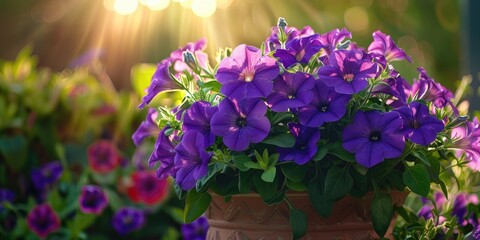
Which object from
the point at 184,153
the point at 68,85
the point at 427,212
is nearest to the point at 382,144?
the point at 184,153

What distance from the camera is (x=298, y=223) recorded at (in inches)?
47.0

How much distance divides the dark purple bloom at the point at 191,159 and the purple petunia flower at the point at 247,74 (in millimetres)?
108

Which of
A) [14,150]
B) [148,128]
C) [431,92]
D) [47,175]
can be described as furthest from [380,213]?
[14,150]

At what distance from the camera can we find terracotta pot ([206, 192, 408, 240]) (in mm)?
1266

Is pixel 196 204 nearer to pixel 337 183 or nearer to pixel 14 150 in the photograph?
pixel 337 183

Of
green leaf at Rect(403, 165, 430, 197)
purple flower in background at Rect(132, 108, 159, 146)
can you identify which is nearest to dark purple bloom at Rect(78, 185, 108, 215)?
purple flower in background at Rect(132, 108, 159, 146)

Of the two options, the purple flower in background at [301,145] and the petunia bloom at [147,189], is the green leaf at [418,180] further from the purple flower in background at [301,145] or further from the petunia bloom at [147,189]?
the petunia bloom at [147,189]

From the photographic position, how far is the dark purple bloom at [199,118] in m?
1.20

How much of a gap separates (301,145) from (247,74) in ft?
0.55

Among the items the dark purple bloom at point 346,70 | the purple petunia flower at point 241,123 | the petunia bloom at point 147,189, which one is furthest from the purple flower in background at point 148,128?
the petunia bloom at point 147,189

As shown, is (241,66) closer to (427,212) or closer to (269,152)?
(269,152)

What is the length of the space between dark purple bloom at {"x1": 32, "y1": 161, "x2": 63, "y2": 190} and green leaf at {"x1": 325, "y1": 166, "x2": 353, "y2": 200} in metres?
1.63

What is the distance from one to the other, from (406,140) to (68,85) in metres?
2.01

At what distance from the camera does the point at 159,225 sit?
268 cm
